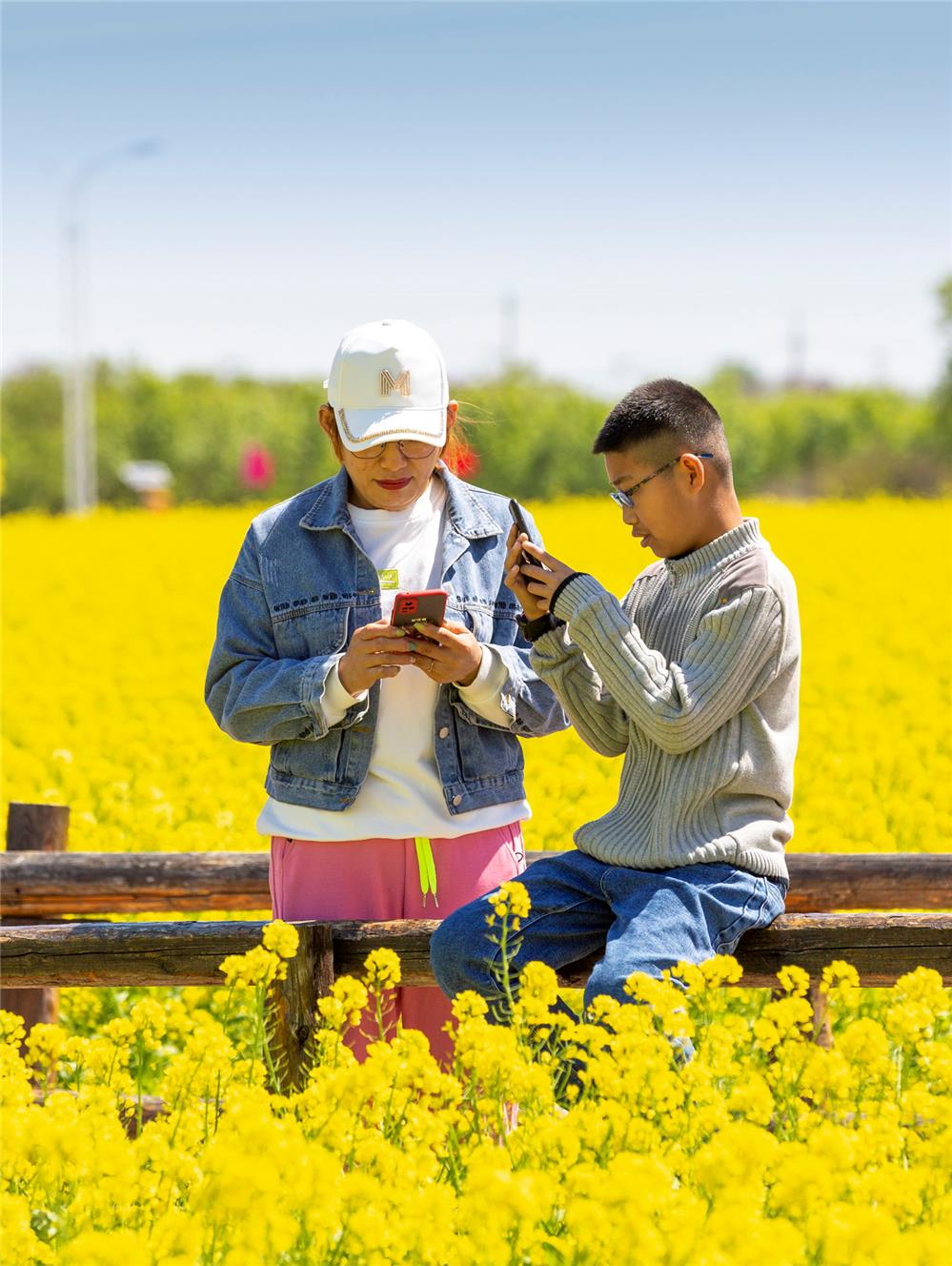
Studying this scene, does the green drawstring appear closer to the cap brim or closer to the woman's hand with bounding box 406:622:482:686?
the woman's hand with bounding box 406:622:482:686

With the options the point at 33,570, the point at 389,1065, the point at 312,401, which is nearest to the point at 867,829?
the point at 389,1065

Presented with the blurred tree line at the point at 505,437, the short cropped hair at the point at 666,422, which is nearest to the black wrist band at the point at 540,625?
the short cropped hair at the point at 666,422

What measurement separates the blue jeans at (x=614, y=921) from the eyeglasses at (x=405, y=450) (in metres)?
0.88

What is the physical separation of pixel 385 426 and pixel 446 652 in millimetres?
466

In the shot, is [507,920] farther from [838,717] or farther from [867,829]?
[838,717]

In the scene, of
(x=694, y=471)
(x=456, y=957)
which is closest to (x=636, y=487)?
(x=694, y=471)

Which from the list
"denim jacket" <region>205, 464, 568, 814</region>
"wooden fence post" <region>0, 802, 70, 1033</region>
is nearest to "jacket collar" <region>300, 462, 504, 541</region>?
"denim jacket" <region>205, 464, 568, 814</region>

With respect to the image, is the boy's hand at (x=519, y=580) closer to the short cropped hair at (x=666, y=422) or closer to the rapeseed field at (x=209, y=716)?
the short cropped hair at (x=666, y=422)

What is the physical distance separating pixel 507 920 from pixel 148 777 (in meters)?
4.76

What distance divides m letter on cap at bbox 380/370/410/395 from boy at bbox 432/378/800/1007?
0.38 metres

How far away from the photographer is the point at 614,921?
335cm

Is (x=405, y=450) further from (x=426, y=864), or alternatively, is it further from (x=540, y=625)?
(x=426, y=864)

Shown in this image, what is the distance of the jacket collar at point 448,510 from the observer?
11.6 feet

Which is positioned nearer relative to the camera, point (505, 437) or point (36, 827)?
point (36, 827)
